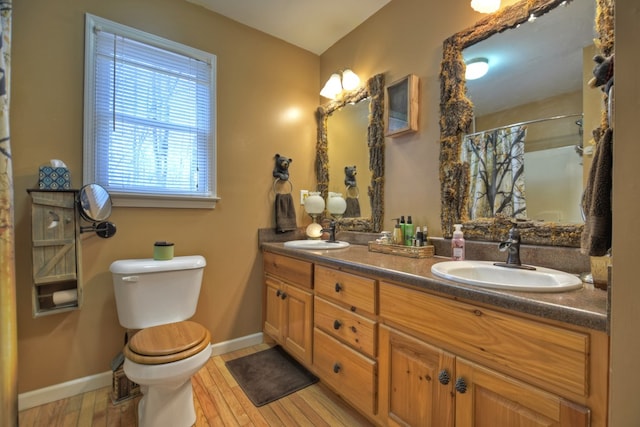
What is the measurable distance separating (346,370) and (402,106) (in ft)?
5.12

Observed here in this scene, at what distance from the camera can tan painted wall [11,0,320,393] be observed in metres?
1.48

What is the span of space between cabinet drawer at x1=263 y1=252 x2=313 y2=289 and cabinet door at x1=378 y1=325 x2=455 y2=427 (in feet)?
1.89

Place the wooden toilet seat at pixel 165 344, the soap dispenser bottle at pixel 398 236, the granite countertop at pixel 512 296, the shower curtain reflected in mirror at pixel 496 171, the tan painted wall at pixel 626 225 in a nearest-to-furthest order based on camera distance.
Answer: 1. the tan painted wall at pixel 626 225
2. the granite countertop at pixel 512 296
3. the wooden toilet seat at pixel 165 344
4. the shower curtain reflected in mirror at pixel 496 171
5. the soap dispenser bottle at pixel 398 236

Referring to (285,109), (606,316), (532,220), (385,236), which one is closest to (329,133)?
(285,109)

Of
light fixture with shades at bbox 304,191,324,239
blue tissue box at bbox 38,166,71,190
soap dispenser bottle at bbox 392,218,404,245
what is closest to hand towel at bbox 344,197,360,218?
light fixture with shades at bbox 304,191,324,239

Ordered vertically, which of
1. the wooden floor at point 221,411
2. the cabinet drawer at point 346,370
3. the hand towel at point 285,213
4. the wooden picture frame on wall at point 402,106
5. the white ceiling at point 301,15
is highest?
the white ceiling at point 301,15

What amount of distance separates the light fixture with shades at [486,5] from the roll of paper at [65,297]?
255cm

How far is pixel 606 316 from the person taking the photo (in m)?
0.65

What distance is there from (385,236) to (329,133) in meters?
1.11

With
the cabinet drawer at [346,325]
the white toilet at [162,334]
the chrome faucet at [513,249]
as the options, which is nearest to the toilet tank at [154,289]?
the white toilet at [162,334]

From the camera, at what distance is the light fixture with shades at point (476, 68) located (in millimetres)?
1438

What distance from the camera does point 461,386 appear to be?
0.93m

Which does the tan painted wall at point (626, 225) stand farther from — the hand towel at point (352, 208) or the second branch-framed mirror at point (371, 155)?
the hand towel at point (352, 208)

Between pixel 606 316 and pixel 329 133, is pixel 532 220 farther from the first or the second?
pixel 329 133
